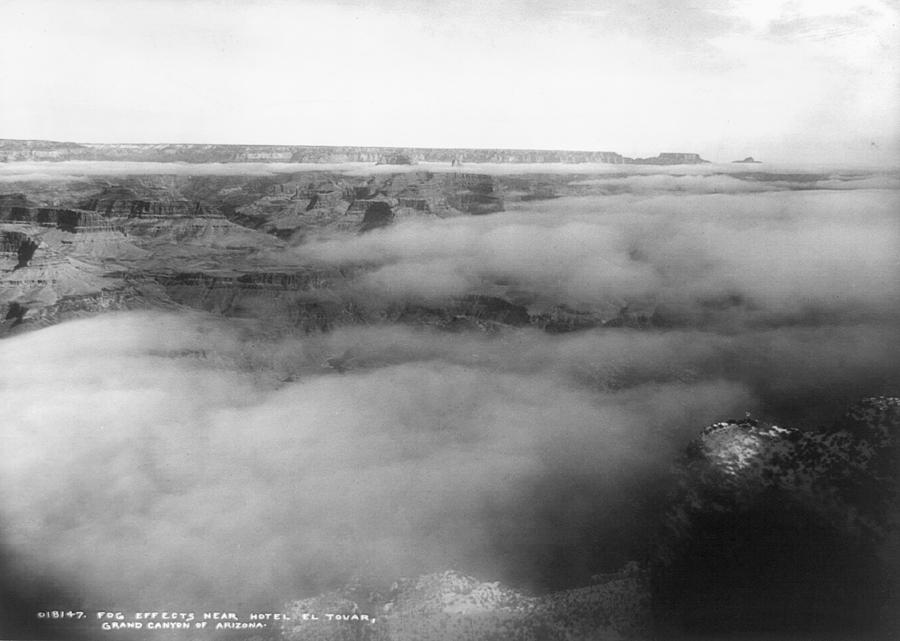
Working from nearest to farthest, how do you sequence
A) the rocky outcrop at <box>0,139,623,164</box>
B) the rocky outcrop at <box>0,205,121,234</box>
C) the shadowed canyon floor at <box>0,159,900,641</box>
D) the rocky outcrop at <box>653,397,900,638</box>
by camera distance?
the rocky outcrop at <box>653,397,900,638</box> < the shadowed canyon floor at <box>0,159,900,641</box> < the rocky outcrop at <box>0,139,623,164</box> < the rocky outcrop at <box>0,205,121,234</box>

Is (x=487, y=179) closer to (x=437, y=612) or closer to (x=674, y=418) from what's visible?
(x=674, y=418)

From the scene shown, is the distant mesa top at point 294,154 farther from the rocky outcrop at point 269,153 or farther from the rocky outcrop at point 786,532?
the rocky outcrop at point 786,532

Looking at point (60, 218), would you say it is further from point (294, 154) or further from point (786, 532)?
point (786, 532)

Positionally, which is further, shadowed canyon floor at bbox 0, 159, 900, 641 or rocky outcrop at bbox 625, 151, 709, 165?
rocky outcrop at bbox 625, 151, 709, 165

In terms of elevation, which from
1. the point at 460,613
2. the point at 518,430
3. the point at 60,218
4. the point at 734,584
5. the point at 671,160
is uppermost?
the point at 671,160

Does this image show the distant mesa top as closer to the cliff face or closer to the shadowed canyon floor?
the shadowed canyon floor

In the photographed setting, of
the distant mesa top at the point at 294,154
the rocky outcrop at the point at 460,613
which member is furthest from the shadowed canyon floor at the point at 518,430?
the distant mesa top at the point at 294,154

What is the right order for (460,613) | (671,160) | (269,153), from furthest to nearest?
(269,153) < (671,160) < (460,613)

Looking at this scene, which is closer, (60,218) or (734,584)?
(734,584)

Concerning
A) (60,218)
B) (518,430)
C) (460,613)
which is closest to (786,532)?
(518,430)

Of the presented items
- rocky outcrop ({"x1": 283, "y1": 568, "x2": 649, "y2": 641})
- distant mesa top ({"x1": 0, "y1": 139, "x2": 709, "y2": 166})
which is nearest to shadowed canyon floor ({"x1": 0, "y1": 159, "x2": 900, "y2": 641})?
rocky outcrop ({"x1": 283, "y1": 568, "x2": 649, "y2": 641})

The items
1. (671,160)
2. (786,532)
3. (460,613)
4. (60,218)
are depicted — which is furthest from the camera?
(60,218)

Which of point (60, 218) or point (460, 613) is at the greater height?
point (60, 218)
